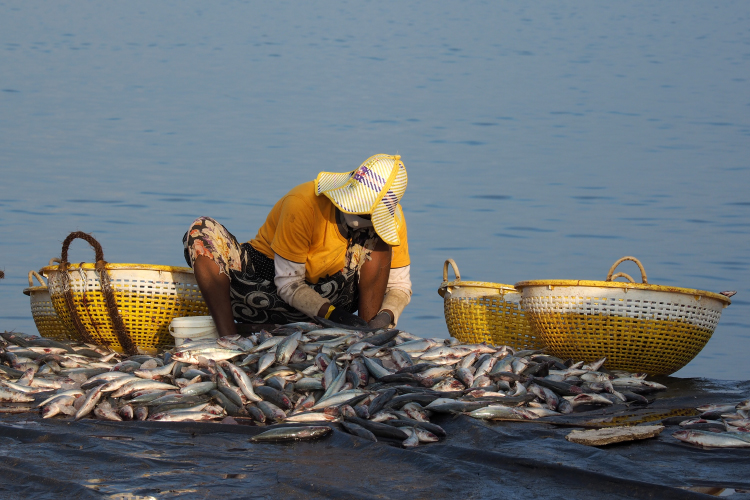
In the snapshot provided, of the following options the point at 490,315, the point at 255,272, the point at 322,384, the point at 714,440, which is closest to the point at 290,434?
the point at 322,384

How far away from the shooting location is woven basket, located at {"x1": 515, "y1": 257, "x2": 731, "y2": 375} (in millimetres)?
4957

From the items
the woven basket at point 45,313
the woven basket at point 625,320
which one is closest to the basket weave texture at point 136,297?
the woven basket at point 45,313

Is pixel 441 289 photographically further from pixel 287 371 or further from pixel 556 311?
pixel 287 371

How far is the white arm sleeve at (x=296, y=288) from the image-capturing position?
16.1ft

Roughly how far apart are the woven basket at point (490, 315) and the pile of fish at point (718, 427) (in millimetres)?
1869

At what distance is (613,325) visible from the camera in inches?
197

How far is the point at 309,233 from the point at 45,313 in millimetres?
2365

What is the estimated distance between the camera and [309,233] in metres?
4.91

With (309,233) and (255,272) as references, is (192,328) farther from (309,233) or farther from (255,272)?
(309,233)

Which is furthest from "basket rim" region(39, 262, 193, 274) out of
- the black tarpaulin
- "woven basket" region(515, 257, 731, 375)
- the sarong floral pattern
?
"woven basket" region(515, 257, 731, 375)

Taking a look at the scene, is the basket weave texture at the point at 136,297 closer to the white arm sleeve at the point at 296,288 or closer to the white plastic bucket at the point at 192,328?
the white plastic bucket at the point at 192,328

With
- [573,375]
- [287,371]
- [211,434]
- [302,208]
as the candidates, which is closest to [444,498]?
[211,434]

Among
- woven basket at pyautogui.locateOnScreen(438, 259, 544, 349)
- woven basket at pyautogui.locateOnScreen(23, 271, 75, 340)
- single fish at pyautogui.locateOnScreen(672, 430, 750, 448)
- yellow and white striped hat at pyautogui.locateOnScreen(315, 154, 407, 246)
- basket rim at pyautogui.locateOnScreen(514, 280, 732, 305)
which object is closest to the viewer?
single fish at pyautogui.locateOnScreen(672, 430, 750, 448)

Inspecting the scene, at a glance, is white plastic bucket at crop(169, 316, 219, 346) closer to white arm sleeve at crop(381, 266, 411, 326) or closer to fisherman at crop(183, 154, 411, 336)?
fisherman at crop(183, 154, 411, 336)
